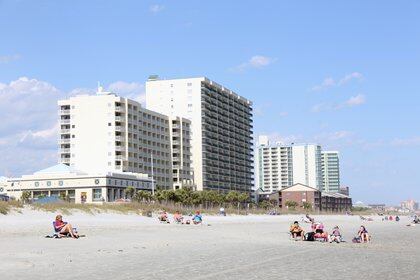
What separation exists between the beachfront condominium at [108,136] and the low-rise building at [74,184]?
53.2 ft

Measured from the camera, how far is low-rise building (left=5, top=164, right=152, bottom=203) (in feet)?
415

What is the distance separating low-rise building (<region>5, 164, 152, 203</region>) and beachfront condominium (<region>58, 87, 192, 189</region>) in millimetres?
16217

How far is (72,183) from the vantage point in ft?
427

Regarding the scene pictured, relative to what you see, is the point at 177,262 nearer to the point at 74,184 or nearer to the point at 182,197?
the point at 182,197

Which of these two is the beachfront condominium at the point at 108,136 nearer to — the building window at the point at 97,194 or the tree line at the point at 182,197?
the building window at the point at 97,194

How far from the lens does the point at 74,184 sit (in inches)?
5118

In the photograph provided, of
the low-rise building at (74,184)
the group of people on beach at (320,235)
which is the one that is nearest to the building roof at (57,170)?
the low-rise building at (74,184)

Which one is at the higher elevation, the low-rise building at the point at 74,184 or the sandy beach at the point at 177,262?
the low-rise building at the point at 74,184

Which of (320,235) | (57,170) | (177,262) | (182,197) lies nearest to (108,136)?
(57,170)

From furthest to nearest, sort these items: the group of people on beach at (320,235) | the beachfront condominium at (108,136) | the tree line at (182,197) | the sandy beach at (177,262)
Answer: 1. the beachfront condominium at (108,136)
2. the tree line at (182,197)
3. the group of people on beach at (320,235)
4. the sandy beach at (177,262)

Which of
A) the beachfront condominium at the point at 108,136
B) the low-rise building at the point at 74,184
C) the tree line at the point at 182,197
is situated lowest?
the tree line at the point at 182,197

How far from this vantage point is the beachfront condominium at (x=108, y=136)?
152375 millimetres

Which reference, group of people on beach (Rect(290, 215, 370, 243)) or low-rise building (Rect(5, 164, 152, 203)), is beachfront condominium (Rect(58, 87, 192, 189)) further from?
group of people on beach (Rect(290, 215, 370, 243))

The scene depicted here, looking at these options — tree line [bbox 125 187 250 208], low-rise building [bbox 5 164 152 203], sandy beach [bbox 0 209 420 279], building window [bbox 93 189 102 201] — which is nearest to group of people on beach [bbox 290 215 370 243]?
sandy beach [bbox 0 209 420 279]
